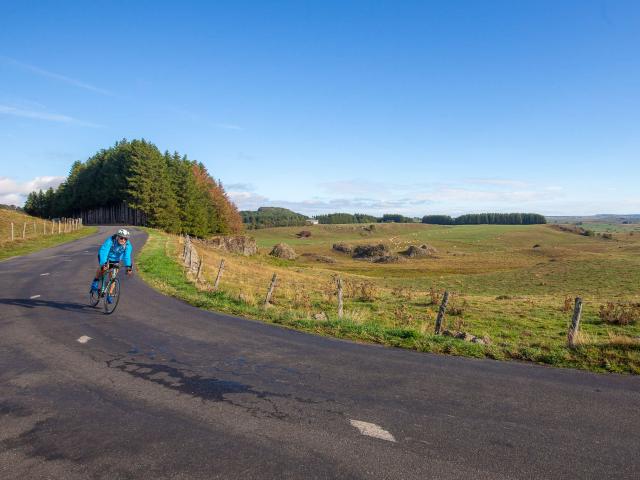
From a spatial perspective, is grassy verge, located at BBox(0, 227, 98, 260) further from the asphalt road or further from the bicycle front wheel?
the asphalt road

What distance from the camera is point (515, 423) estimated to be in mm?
5836

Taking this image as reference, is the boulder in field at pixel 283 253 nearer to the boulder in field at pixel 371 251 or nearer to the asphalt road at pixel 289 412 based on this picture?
the boulder in field at pixel 371 251

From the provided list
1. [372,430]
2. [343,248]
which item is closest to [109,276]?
[372,430]

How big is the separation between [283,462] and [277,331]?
6.92m

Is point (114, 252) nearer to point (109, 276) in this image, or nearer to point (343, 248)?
point (109, 276)

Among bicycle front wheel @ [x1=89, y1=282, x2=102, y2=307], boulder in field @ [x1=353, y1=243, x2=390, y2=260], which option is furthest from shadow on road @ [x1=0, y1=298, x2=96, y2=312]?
boulder in field @ [x1=353, y1=243, x2=390, y2=260]

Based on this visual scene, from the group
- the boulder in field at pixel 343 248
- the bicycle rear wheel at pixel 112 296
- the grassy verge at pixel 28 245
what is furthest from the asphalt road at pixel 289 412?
the boulder in field at pixel 343 248

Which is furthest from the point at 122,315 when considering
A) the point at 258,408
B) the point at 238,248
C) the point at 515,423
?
the point at 238,248

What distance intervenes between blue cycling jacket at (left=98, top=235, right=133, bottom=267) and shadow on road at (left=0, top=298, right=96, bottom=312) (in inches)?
66.1

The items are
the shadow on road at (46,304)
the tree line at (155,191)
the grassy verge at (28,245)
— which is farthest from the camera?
the tree line at (155,191)

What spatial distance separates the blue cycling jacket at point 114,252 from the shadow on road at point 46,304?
5.51ft

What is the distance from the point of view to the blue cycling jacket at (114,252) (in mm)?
12946

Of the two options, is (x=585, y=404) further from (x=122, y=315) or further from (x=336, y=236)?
(x=336, y=236)

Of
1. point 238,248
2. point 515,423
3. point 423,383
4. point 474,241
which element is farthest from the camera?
point 474,241
